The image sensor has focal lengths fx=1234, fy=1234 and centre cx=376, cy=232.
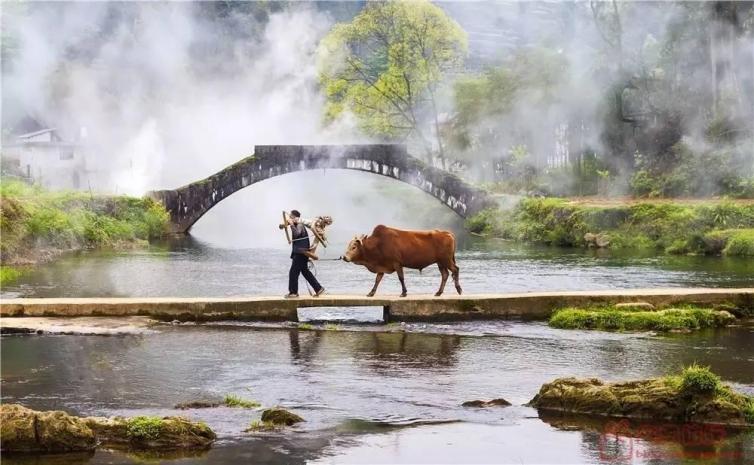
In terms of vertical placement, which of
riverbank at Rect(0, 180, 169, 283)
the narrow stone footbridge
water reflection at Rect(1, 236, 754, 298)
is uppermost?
riverbank at Rect(0, 180, 169, 283)

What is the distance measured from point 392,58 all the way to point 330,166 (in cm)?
1023

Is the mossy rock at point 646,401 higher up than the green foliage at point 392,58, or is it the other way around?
the green foliage at point 392,58

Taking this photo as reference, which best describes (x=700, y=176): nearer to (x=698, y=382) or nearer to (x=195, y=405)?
(x=698, y=382)

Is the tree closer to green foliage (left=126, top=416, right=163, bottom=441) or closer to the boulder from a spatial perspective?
the boulder

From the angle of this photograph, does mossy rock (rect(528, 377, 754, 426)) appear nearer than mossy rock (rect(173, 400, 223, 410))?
Yes

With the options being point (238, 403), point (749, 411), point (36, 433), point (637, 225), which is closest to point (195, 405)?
point (238, 403)

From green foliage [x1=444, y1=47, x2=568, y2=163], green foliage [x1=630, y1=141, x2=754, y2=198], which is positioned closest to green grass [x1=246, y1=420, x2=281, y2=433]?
green foliage [x1=630, y1=141, x2=754, y2=198]

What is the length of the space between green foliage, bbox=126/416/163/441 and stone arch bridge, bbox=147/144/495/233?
57.9 m

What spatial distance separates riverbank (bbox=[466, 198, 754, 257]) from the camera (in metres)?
51.7

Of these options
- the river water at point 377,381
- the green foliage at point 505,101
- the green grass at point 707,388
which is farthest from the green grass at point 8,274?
the green foliage at point 505,101

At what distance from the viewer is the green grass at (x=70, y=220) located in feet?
160

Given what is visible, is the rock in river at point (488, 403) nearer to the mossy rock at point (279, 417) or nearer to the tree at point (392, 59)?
the mossy rock at point (279, 417)

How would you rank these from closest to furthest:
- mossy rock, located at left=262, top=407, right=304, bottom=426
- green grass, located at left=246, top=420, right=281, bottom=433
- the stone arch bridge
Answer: green grass, located at left=246, top=420, right=281, bottom=433
mossy rock, located at left=262, top=407, right=304, bottom=426
the stone arch bridge

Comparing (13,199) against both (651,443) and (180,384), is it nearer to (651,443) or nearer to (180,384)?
(180,384)
